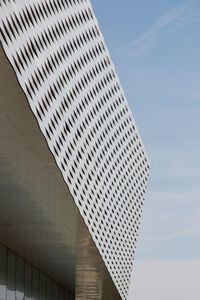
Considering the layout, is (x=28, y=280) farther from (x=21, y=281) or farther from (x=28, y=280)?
(x=21, y=281)

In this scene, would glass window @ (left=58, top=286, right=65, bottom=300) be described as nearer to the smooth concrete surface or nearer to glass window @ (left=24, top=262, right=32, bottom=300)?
the smooth concrete surface

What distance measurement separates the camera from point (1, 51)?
24.0 meters

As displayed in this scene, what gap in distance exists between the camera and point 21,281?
47.2 m

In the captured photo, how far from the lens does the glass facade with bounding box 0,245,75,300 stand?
43594mm

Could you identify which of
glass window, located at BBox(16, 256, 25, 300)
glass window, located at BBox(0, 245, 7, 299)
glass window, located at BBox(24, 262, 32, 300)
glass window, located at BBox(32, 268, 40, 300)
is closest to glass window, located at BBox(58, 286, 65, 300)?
glass window, located at BBox(32, 268, 40, 300)

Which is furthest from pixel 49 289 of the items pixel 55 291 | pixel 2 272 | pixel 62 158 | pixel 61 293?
pixel 62 158

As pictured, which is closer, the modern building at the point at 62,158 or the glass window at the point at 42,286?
the modern building at the point at 62,158

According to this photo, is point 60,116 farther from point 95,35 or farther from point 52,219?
point 95,35

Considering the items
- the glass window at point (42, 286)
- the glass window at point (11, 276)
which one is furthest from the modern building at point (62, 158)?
the glass window at point (42, 286)

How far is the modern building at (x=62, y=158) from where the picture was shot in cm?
2919

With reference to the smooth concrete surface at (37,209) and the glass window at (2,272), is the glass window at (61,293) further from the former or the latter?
the glass window at (2,272)

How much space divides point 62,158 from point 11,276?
1185cm

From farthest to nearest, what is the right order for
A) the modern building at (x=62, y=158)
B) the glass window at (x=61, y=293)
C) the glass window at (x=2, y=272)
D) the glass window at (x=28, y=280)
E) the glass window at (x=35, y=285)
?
the glass window at (x=61, y=293) < the glass window at (x=35, y=285) < the glass window at (x=28, y=280) < the glass window at (x=2, y=272) < the modern building at (x=62, y=158)

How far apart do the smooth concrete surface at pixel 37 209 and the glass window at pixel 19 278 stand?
0.50 meters
